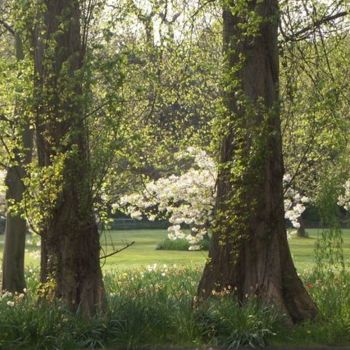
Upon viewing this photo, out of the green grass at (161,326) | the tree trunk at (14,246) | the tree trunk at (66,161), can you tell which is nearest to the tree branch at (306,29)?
the tree trunk at (66,161)

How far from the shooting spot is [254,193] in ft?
29.2

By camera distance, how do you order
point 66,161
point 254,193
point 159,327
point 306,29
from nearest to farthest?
point 159,327, point 66,161, point 254,193, point 306,29

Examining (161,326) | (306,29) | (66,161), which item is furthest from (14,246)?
(306,29)

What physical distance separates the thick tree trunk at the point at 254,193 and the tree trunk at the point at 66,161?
161 cm

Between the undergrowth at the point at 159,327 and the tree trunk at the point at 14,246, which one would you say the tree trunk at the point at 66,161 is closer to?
the undergrowth at the point at 159,327

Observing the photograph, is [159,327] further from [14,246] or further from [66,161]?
[14,246]

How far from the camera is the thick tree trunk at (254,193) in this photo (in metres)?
8.70

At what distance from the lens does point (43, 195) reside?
8.20 m

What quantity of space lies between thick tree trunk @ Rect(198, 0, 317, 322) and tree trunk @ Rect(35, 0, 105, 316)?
1.61 m

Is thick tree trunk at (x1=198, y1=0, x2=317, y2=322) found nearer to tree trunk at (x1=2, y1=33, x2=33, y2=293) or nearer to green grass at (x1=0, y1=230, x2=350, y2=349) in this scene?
green grass at (x1=0, y1=230, x2=350, y2=349)

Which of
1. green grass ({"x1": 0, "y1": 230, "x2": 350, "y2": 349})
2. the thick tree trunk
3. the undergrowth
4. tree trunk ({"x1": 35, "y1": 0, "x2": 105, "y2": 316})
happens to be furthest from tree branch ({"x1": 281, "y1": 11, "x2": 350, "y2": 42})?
the undergrowth

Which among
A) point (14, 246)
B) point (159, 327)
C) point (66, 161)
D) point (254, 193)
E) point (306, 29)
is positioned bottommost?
point (159, 327)

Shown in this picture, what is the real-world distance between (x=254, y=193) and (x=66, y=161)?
2.27m

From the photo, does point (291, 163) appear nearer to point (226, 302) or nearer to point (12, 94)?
point (226, 302)
